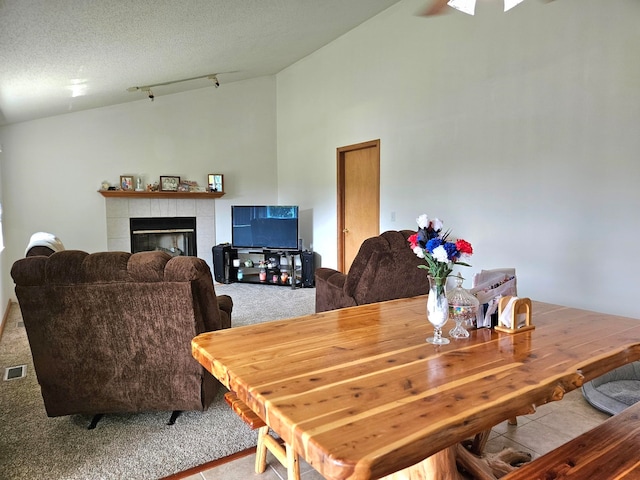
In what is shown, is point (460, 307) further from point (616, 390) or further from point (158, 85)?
point (158, 85)

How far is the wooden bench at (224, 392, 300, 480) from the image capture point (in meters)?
1.64

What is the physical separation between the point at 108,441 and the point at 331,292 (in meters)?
1.81

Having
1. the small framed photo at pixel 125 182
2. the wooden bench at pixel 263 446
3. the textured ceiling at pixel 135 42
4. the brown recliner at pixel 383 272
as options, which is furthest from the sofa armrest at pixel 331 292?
the small framed photo at pixel 125 182

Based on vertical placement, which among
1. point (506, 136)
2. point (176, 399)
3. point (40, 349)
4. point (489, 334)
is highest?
point (506, 136)

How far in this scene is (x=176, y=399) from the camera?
2.29m

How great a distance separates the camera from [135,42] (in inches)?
142

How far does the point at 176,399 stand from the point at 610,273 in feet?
9.75

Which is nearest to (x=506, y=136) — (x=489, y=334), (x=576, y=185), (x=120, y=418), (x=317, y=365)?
(x=576, y=185)

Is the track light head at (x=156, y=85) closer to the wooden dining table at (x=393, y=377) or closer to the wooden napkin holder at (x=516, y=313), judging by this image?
the wooden dining table at (x=393, y=377)

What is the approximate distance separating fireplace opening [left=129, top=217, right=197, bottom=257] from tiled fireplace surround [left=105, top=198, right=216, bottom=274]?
7cm

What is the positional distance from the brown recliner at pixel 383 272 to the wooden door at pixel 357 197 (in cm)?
213

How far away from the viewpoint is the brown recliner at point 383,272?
296 centimetres

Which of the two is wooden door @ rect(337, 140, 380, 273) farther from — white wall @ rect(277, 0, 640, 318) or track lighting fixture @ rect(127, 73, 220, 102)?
track lighting fixture @ rect(127, 73, 220, 102)

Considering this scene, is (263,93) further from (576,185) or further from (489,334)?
(489,334)
